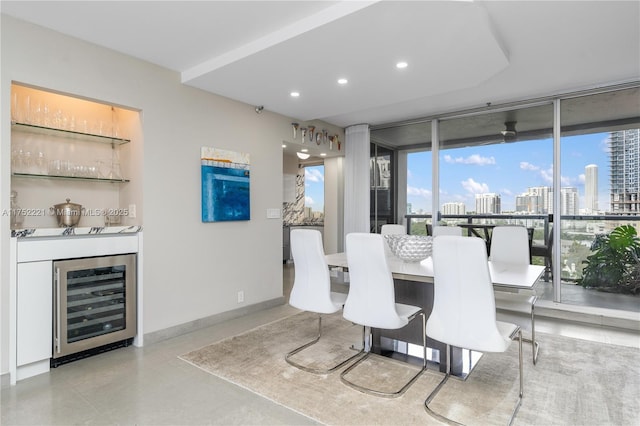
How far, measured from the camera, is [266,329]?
3.65 m

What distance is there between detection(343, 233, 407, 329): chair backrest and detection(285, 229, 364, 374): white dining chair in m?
0.27

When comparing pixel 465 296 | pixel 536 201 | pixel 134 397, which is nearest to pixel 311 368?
pixel 134 397

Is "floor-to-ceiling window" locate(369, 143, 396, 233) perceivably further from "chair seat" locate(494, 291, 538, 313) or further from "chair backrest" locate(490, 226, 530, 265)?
"chair seat" locate(494, 291, 538, 313)

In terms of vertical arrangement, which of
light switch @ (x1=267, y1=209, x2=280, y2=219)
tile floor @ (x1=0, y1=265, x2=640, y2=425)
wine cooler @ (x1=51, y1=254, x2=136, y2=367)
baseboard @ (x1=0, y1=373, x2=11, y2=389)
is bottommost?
tile floor @ (x1=0, y1=265, x2=640, y2=425)

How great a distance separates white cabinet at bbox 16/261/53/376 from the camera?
2.56m

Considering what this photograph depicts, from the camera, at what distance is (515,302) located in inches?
118

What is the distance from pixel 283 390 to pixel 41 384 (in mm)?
1710

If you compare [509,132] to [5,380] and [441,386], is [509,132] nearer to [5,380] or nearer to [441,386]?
[441,386]

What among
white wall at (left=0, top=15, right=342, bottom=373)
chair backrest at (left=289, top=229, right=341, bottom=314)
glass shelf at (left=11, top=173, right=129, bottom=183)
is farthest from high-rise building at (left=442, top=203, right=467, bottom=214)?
glass shelf at (left=11, top=173, right=129, bottom=183)

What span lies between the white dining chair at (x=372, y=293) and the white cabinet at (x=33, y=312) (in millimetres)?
2244

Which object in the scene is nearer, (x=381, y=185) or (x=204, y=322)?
(x=204, y=322)

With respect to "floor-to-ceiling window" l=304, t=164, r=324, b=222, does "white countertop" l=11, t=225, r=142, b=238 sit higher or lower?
lower

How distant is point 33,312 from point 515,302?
3776mm

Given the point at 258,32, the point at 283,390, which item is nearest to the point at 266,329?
the point at 283,390
